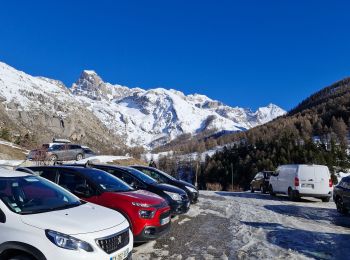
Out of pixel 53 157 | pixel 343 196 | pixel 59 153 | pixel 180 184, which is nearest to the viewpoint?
pixel 343 196

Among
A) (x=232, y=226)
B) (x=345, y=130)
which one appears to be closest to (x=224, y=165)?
(x=345, y=130)

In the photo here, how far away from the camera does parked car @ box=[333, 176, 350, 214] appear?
13.5m

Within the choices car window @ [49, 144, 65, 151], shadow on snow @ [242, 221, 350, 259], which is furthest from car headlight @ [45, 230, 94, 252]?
car window @ [49, 144, 65, 151]

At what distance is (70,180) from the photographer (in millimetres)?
8797

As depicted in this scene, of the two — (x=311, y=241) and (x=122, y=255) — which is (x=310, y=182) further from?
(x=122, y=255)

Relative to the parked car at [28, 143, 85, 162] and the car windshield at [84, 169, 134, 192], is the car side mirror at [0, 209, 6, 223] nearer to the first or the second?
the car windshield at [84, 169, 134, 192]

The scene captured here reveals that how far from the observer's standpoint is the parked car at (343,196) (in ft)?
44.3

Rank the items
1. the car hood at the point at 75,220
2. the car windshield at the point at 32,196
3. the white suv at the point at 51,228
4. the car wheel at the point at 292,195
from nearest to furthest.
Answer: the white suv at the point at 51,228 → the car hood at the point at 75,220 → the car windshield at the point at 32,196 → the car wheel at the point at 292,195

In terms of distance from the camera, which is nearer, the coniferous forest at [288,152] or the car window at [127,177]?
the car window at [127,177]

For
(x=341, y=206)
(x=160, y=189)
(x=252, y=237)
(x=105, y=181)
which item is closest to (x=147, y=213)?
(x=105, y=181)

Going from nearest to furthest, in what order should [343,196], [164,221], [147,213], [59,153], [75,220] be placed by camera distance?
[75,220]
[147,213]
[164,221]
[343,196]
[59,153]

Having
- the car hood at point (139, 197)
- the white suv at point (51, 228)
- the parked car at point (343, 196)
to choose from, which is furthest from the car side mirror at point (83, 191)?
the parked car at point (343, 196)

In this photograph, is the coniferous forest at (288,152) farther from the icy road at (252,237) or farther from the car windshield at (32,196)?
the car windshield at (32,196)

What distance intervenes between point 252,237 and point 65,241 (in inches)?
220
